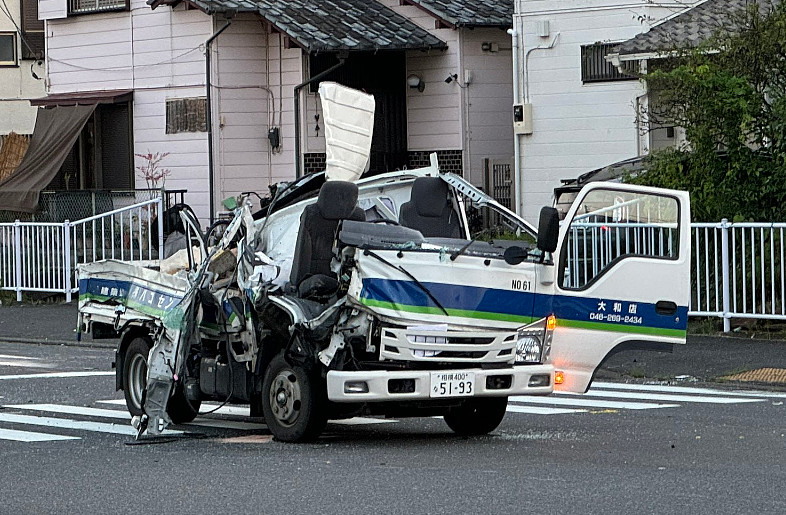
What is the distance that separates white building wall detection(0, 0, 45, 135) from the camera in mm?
36562

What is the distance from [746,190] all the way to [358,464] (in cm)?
1069

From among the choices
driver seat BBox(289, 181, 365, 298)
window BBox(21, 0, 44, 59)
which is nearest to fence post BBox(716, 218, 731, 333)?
driver seat BBox(289, 181, 365, 298)

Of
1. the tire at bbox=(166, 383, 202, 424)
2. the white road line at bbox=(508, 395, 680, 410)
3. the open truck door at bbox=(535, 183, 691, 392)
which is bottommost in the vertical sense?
the white road line at bbox=(508, 395, 680, 410)

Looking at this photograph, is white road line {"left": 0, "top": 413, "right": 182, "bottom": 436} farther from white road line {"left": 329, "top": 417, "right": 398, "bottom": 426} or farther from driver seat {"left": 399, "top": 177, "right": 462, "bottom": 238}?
driver seat {"left": 399, "top": 177, "right": 462, "bottom": 238}

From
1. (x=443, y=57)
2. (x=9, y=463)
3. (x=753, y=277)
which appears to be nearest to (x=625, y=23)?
(x=443, y=57)

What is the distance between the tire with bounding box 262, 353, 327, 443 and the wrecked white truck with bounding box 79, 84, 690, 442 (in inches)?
0.5

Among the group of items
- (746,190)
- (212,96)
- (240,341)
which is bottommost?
(240,341)

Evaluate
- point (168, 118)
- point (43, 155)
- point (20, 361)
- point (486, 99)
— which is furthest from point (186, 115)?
point (20, 361)

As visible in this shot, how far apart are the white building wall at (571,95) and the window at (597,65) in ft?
0.30

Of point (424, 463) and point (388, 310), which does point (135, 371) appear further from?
point (424, 463)

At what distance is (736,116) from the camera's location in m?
19.3

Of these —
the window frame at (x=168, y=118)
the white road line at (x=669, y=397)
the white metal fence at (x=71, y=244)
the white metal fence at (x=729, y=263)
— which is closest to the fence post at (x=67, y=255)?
the white metal fence at (x=71, y=244)

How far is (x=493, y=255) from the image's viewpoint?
1104cm

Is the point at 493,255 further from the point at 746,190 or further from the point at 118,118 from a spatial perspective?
the point at 118,118
